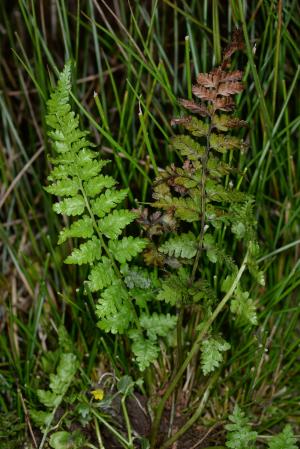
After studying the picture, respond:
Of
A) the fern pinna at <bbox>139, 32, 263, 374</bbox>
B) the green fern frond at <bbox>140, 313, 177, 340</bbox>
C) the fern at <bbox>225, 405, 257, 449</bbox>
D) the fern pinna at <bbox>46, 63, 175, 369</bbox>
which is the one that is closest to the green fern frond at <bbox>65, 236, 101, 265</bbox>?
the fern pinna at <bbox>46, 63, 175, 369</bbox>

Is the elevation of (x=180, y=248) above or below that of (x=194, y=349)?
above

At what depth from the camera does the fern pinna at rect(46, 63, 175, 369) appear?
1172mm

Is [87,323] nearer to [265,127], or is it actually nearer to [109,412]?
[109,412]

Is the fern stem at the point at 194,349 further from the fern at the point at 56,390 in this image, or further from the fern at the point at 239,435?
the fern at the point at 56,390

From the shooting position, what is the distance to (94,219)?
1.25 meters

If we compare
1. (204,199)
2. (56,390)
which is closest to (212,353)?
(204,199)

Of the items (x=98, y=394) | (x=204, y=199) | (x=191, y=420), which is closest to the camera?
(x=204, y=199)

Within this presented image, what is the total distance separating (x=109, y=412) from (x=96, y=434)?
72mm

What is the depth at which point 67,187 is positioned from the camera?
3.96 feet

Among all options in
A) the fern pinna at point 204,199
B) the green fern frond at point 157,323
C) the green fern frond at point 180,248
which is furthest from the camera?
the green fern frond at point 157,323

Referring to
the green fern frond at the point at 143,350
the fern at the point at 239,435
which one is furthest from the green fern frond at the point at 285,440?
the green fern frond at the point at 143,350

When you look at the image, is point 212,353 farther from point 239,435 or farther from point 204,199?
point 204,199

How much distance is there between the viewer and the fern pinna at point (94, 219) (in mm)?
1172

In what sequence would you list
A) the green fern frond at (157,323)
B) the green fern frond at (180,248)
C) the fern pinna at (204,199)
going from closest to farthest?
the fern pinna at (204,199)
the green fern frond at (180,248)
the green fern frond at (157,323)
